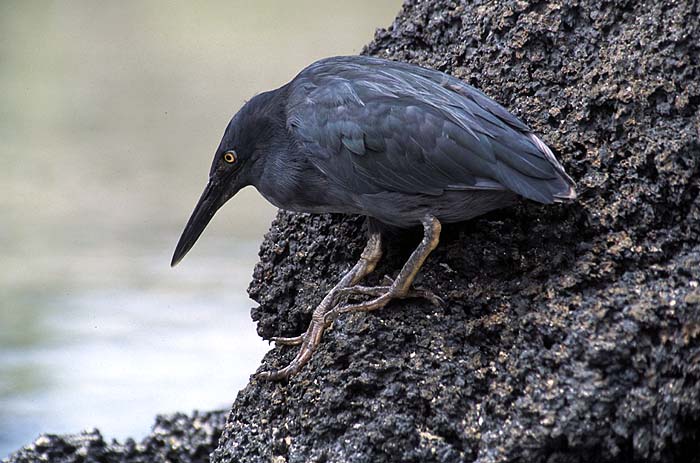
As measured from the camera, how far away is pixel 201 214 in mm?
2959

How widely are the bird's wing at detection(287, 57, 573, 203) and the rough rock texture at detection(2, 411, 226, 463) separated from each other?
169cm

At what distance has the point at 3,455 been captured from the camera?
4.26 m

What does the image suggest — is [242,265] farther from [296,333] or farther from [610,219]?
[610,219]

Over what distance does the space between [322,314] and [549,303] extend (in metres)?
0.69

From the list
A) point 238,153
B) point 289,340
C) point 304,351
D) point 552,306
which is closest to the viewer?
point 552,306

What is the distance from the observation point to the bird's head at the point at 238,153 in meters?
2.78

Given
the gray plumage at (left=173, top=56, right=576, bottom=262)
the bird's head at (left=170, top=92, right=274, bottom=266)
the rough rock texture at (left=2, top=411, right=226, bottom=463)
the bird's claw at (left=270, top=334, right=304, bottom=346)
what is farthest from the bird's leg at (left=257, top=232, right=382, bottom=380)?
the rough rock texture at (left=2, top=411, right=226, bottom=463)

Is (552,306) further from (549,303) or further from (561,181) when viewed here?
(561,181)

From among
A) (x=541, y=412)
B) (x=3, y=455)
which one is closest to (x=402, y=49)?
(x=541, y=412)

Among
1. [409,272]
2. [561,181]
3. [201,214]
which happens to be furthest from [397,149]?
[201,214]

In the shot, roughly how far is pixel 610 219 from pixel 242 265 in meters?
4.39

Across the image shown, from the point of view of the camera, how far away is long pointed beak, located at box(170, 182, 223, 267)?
2.91m

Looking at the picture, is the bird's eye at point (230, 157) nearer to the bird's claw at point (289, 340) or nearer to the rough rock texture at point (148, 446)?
the bird's claw at point (289, 340)

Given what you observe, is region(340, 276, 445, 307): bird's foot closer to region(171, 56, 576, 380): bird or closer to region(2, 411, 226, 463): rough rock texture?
region(171, 56, 576, 380): bird
